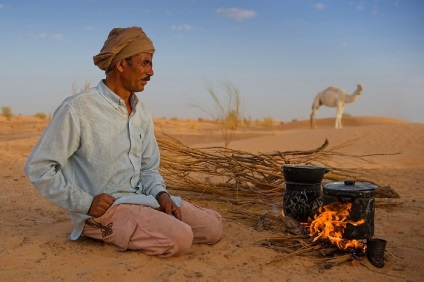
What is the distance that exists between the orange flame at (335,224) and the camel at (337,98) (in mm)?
15347

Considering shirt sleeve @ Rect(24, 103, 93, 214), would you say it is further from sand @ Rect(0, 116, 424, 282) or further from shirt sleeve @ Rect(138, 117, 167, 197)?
shirt sleeve @ Rect(138, 117, 167, 197)

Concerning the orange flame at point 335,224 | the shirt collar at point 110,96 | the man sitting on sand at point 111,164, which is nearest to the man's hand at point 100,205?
the man sitting on sand at point 111,164

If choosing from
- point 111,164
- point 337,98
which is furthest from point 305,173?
point 337,98

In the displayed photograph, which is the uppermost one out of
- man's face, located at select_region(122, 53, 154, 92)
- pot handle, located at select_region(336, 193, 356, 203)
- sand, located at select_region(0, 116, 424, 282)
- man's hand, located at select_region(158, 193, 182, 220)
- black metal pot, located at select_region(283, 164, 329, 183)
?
man's face, located at select_region(122, 53, 154, 92)

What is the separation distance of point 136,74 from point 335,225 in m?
1.70

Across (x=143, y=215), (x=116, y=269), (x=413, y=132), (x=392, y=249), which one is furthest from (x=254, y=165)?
(x=413, y=132)

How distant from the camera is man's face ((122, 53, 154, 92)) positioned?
325 cm

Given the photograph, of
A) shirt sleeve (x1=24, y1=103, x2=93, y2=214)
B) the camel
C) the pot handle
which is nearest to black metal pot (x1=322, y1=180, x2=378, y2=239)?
the pot handle

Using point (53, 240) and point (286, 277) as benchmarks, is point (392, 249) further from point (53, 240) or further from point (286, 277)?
point (53, 240)

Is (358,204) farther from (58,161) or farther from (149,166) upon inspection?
(58,161)

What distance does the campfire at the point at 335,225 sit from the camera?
3.35 metres

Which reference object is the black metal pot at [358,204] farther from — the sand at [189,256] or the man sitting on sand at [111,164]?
the man sitting on sand at [111,164]

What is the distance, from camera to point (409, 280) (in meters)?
3.07

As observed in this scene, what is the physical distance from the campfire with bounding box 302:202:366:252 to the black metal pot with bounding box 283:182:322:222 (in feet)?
1.04
